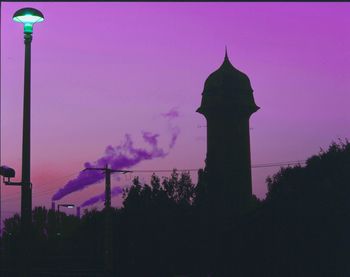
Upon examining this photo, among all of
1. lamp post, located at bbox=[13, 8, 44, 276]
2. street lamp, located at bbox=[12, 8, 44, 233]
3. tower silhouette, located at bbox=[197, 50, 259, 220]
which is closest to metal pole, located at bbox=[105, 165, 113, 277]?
tower silhouette, located at bbox=[197, 50, 259, 220]

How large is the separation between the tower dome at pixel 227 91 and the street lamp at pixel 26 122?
59450 millimetres

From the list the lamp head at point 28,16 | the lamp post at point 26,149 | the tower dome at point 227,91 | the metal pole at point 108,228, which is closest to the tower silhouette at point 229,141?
the tower dome at point 227,91

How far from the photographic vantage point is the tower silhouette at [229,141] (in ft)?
228

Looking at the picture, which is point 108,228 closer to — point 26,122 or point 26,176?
point 26,176

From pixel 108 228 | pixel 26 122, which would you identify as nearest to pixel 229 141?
pixel 108 228

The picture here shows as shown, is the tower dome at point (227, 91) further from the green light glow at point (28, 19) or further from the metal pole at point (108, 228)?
the green light glow at point (28, 19)

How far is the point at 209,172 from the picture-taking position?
229ft

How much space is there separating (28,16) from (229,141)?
59807 millimetres

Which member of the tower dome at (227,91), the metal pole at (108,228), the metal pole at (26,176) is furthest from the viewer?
the tower dome at (227,91)

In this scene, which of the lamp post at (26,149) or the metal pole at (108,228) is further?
the metal pole at (108,228)

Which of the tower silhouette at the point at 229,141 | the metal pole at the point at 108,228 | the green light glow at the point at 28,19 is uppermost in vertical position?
the tower silhouette at the point at 229,141

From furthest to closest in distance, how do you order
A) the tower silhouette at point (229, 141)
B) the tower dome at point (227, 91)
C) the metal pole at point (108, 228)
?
the tower dome at point (227, 91), the tower silhouette at point (229, 141), the metal pole at point (108, 228)

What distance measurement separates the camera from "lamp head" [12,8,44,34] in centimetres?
1120

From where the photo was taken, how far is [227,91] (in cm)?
7131
